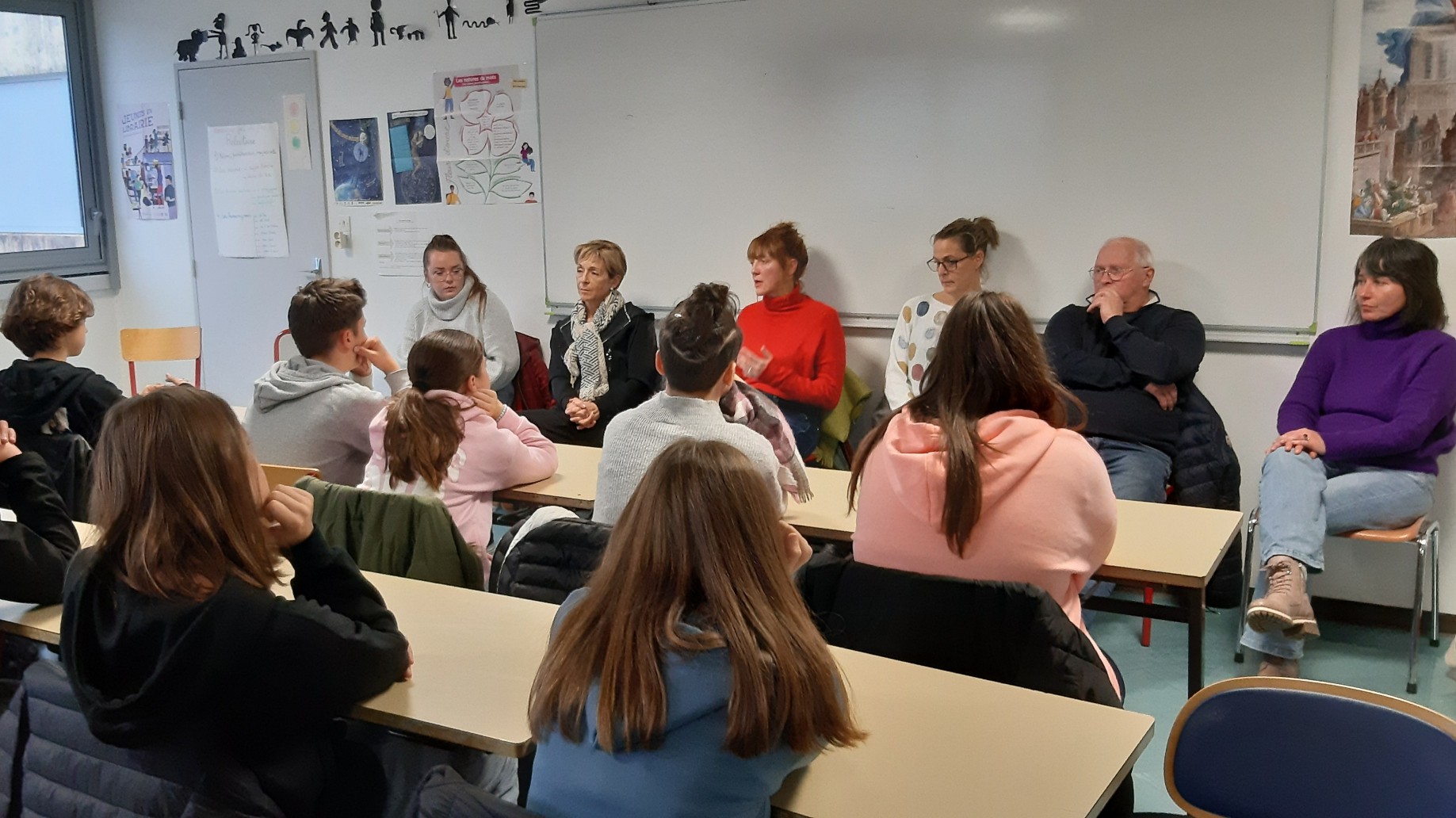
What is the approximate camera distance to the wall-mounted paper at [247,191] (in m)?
6.05

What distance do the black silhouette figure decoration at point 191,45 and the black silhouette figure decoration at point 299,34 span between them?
546mm

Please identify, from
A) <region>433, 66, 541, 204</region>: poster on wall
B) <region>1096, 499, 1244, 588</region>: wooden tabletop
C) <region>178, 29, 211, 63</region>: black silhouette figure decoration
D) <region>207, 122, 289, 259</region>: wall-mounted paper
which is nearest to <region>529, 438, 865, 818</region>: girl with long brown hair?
<region>1096, 499, 1244, 588</region>: wooden tabletop

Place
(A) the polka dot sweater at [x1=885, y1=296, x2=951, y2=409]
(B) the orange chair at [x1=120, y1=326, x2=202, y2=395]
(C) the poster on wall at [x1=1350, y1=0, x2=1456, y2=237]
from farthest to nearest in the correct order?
(B) the orange chair at [x1=120, y1=326, x2=202, y2=395] < (A) the polka dot sweater at [x1=885, y1=296, x2=951, y2=409] < (C) the poster on wall at [x1=1350, y1=0, x2=1456, y2=237]

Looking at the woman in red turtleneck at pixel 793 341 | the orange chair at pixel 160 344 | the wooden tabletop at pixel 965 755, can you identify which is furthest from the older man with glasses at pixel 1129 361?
the orange chair at pixel 160 344

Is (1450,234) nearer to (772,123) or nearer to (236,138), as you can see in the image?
(772,123)

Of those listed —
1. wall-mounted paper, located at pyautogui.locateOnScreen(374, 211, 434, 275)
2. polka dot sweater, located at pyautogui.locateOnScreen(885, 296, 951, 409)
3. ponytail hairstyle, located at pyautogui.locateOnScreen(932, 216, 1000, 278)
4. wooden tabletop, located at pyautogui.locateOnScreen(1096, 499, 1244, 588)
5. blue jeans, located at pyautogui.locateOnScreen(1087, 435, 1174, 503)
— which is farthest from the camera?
wall-mounted paper, located at pyautogui.locateOnScreen(374, 211, 434, 275)

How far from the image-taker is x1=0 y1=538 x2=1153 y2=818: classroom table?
151 cm

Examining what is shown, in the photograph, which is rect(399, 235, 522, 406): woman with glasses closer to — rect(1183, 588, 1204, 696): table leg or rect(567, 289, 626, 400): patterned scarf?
rect(567, 289, 626, 400): patterned scarf

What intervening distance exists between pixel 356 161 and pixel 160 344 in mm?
1207

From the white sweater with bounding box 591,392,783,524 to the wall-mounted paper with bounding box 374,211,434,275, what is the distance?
3.37 metres

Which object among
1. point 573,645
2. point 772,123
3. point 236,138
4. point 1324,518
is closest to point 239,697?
point 573,645

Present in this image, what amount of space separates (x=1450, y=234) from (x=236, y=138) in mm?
5251

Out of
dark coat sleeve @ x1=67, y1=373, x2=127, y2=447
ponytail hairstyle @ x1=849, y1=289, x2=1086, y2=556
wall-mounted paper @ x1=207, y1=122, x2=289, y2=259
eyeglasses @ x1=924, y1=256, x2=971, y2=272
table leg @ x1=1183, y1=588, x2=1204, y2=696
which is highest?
wall-mounted paper @ x1=207, y1=122, x2=289, y2=259

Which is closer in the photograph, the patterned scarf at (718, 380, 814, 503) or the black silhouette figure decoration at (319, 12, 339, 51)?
the patterned scarf at (718, 380, 814, 503)
